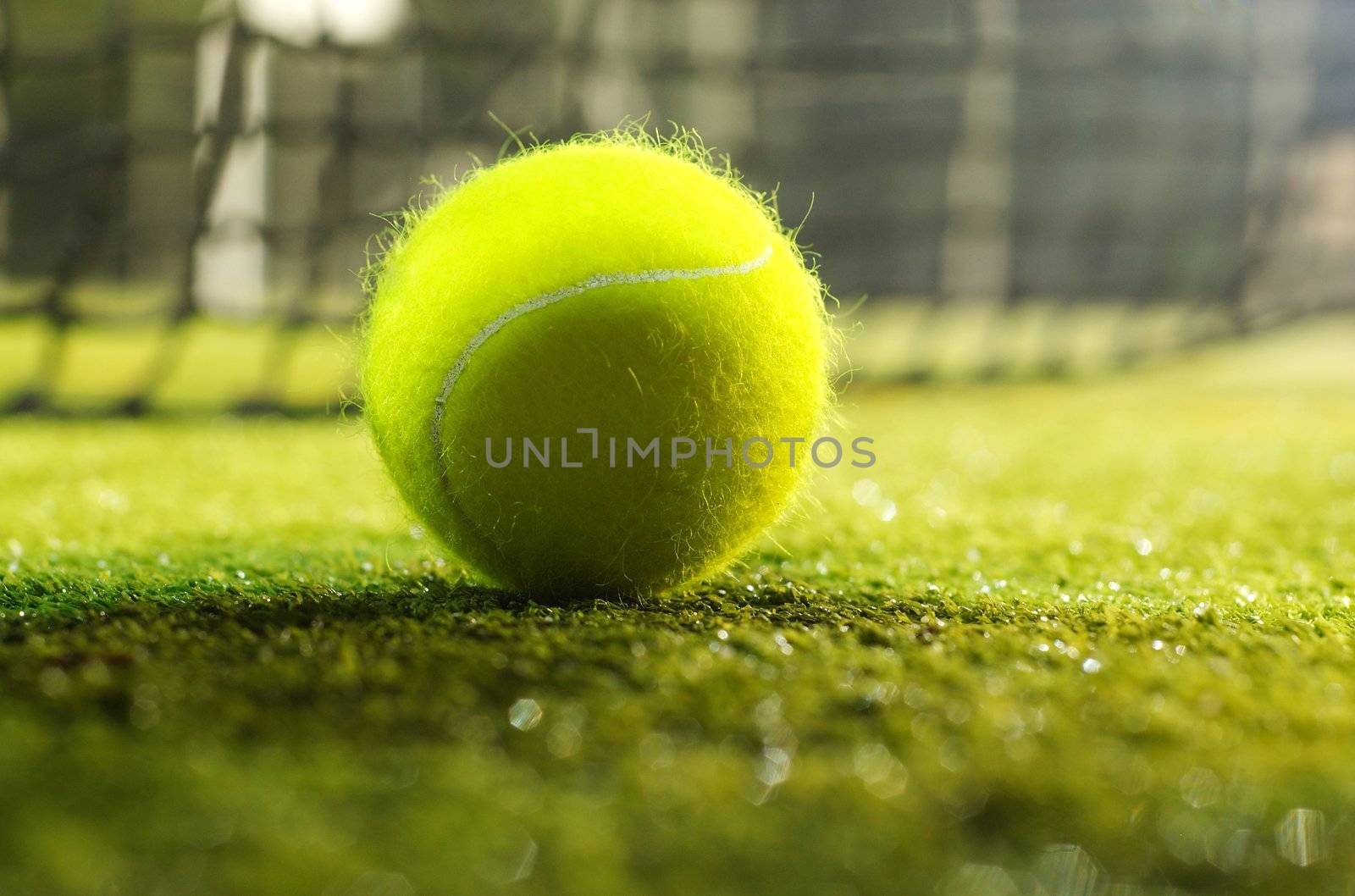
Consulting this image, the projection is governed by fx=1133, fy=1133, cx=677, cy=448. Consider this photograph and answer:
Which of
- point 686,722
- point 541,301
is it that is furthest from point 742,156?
point 686,722

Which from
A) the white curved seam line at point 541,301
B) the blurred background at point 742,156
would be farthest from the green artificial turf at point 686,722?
the blurred background at point 742,156

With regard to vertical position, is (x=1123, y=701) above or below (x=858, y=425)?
above

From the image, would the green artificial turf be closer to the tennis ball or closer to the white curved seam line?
the tennis ball

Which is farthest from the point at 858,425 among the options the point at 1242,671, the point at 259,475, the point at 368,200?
the point at 1242,671

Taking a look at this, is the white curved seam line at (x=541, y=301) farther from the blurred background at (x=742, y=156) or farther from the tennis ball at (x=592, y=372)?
the blurred background at (x=742, y=156)

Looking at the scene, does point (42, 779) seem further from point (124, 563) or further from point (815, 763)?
point (124, 563)

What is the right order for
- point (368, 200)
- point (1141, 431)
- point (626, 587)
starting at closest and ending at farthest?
point (626, 587) → point (1141, 431) → point (368, 200)
